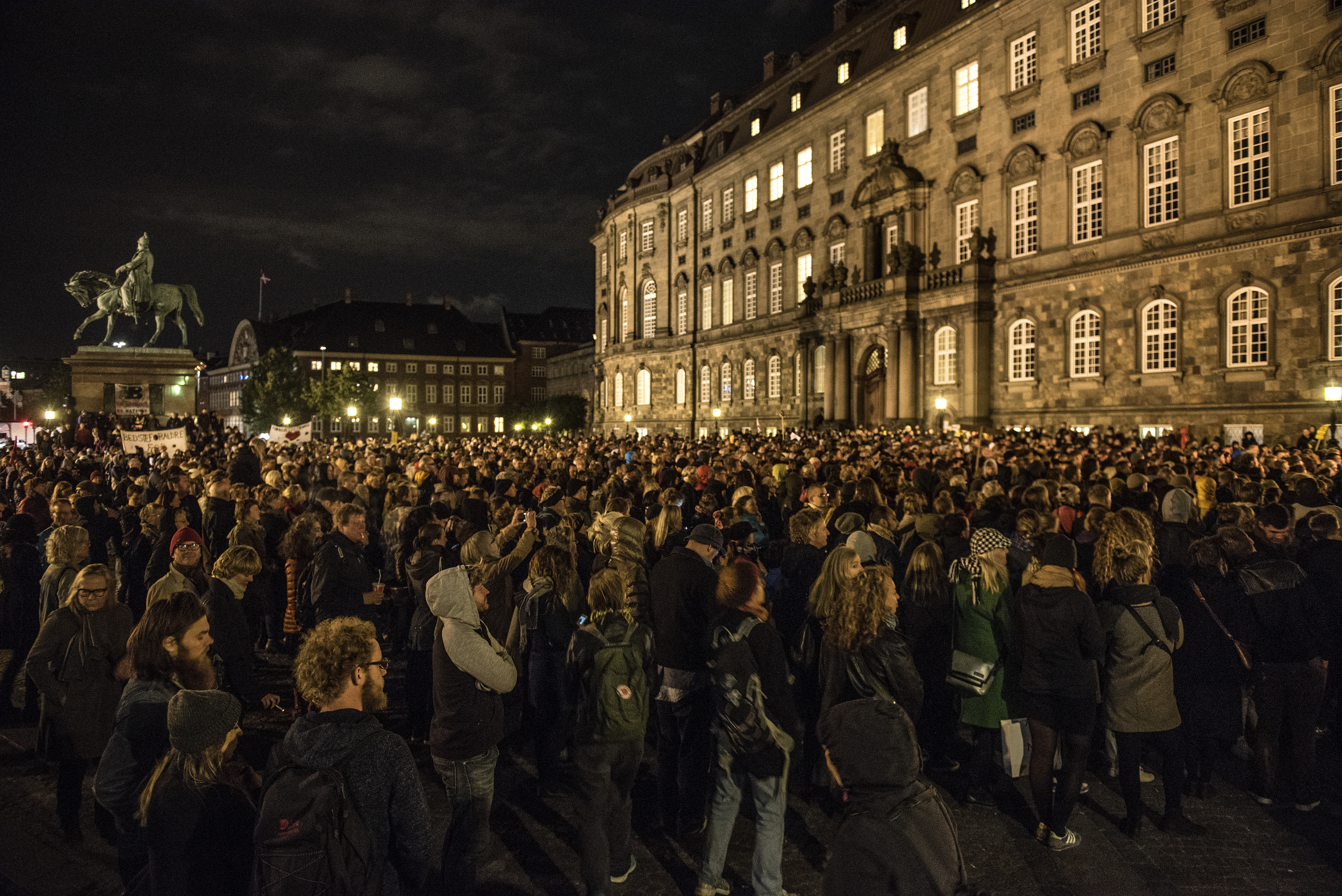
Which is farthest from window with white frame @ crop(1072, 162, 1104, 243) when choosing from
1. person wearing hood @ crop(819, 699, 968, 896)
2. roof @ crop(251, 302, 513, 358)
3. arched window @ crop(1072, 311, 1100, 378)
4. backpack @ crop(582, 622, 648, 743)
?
roof @ crop(251, 302, 513, 358)

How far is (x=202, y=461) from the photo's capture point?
57.4 feet

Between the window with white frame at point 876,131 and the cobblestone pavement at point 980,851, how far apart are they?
37.6m

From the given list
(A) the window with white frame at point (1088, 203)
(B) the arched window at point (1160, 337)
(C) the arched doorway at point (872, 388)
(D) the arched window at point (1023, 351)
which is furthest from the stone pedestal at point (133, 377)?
(B) the arched window at point (1160, 337)

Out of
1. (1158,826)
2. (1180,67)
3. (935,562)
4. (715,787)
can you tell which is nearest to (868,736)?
(715,787)

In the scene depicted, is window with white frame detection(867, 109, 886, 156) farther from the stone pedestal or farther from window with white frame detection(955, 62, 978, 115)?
the stone pedestal

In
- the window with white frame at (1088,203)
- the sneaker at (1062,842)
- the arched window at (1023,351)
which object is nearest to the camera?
the sneaker at (1062,842)

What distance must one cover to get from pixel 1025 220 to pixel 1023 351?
195 inches

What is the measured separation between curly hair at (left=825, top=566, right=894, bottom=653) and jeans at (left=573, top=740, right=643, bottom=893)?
1.36 meters

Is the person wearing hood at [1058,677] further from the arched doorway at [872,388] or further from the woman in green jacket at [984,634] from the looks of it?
the arched doorway at [872,388]

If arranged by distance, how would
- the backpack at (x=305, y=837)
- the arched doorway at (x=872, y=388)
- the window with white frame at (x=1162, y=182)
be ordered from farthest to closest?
the arched doorway at (x=872, y=388) < the window with white frame at (x=1162, y=182) < the backpack at (x=305, y=837)

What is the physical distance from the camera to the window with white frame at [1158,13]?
87.6ft

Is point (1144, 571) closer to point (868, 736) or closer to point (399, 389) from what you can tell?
point (868, 736)

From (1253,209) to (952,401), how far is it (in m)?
12.2

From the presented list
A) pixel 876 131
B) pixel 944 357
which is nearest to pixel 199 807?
pixel 944 357
